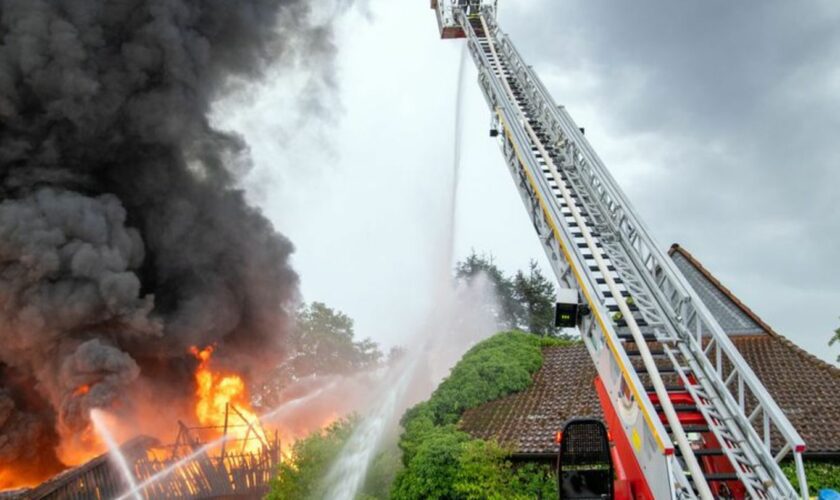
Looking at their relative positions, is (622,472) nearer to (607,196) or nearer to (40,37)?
(607,196)

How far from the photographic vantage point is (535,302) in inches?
1437

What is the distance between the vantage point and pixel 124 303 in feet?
57.2

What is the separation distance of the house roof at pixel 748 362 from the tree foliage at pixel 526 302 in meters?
20.0

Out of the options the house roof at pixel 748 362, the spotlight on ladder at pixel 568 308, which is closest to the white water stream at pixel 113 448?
the house roof at pixel 748 362

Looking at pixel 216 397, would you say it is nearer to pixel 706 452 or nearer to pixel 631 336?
pixel 631 336

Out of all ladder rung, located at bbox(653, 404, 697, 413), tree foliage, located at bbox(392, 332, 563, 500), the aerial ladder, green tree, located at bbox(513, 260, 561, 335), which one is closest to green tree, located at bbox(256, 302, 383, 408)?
green tree, located at bbox(513, 260, 561, 335)

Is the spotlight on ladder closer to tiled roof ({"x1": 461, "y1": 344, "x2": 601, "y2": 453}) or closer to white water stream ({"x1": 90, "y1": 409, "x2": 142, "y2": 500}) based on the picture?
tiled roof ({"x1": 461, "y1": 344, "x2": 601, "y2": 453})

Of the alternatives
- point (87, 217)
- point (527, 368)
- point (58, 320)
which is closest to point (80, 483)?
point (58, 320)

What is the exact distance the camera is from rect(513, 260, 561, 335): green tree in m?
35.7

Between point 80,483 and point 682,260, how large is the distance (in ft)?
54.9

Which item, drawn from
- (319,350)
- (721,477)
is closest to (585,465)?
(721,477)

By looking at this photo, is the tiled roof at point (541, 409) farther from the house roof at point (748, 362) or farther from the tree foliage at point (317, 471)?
the tree foliage at point (317, 471)

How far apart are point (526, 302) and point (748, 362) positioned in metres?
23.7

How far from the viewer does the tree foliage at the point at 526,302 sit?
35.9 m
